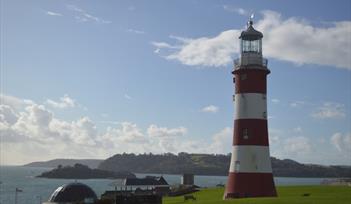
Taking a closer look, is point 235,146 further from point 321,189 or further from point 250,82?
point 321,189

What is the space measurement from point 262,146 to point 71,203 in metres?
14.6

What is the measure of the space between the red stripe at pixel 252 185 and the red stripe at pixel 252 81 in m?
5.80

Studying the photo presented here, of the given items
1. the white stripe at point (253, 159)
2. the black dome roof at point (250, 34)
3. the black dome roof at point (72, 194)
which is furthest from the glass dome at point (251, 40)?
the black dome roof at point (72, 194)

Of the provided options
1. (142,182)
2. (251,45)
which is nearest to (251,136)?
(251,45)

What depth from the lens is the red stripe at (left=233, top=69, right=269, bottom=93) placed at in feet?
124

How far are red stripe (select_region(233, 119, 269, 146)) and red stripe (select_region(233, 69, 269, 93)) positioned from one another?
215cm

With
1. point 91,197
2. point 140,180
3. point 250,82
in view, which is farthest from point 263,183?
point 140,180

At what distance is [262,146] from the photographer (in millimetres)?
37156

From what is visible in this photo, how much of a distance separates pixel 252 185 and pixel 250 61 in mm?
8595

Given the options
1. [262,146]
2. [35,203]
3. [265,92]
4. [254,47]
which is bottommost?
[35,203]

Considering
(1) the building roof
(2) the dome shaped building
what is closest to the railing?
(2) the dome shaped building

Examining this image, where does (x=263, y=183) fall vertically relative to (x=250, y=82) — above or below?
below

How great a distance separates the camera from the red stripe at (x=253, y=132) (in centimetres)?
3709

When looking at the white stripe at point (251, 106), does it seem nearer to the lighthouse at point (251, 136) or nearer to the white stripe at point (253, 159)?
the lighthouse at point (251, 136)
